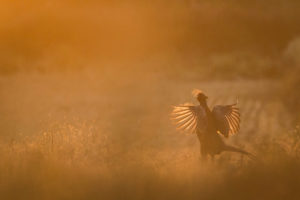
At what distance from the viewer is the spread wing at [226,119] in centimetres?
851

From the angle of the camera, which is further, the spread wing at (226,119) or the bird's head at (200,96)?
the spread wing at (226,119)

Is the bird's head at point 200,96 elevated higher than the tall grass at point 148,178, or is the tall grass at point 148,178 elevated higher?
the bird's head at point 200,96

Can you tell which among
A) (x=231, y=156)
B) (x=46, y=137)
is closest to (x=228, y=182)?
(x=231, y=156)

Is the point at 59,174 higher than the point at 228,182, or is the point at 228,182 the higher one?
the point at 59,174

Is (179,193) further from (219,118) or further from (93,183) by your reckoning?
(219,118)

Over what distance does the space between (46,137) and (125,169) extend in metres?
2.37

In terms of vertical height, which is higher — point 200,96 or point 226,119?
point 200,96

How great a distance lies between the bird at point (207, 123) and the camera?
27.2ft

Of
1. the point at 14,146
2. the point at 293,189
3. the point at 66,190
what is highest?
the point at 14,146

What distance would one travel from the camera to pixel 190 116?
8391mm

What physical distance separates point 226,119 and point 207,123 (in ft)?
1.46

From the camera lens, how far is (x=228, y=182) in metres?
6.55

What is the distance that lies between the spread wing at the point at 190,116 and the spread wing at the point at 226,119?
1.10 ft

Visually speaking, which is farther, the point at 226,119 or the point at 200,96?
the point at 226,119
